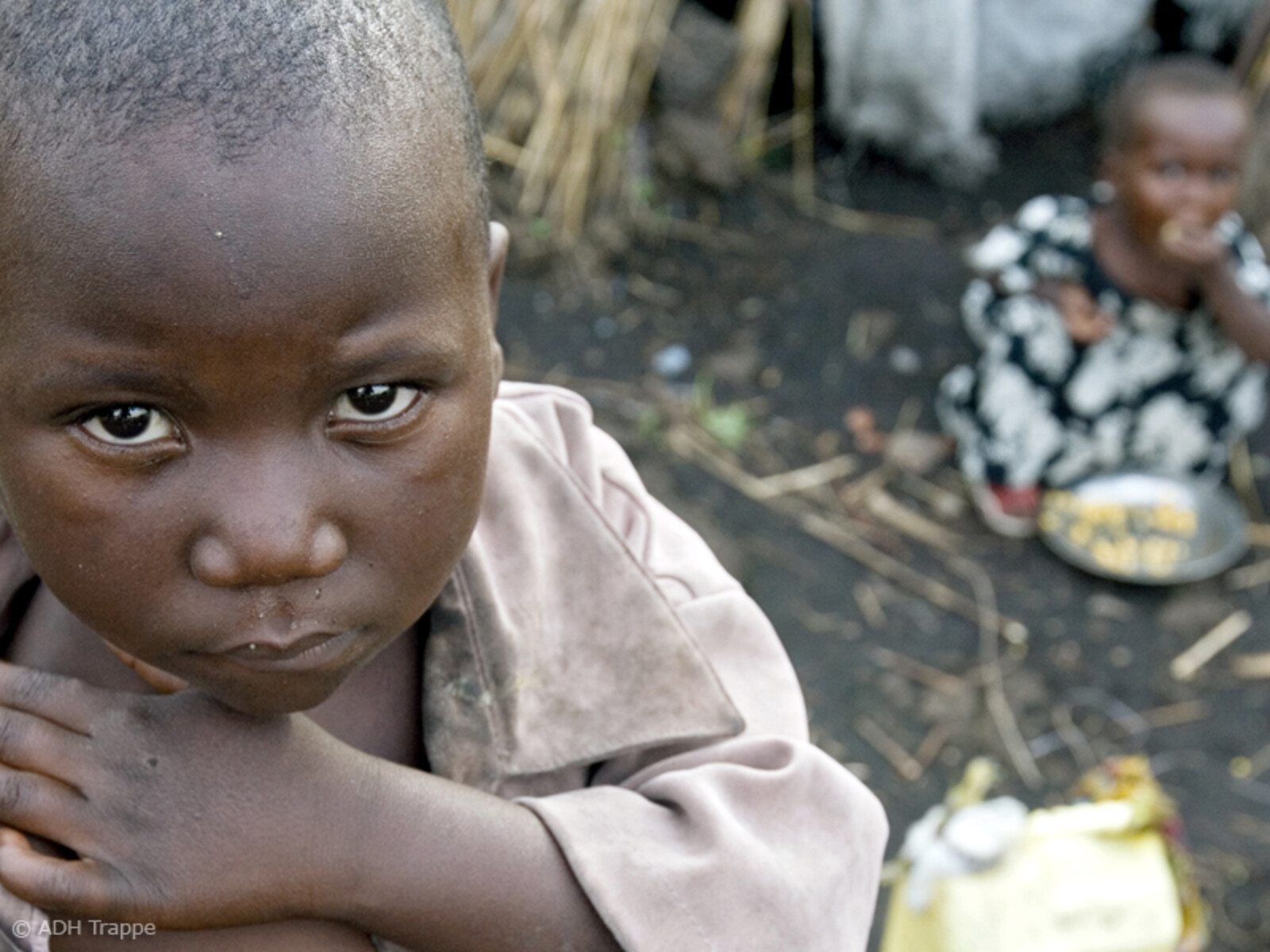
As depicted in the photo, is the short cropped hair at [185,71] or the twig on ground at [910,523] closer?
the short cropped hair at [185,71]

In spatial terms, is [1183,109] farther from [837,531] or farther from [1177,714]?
[1177,714]

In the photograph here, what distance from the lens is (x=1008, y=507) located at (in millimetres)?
4145

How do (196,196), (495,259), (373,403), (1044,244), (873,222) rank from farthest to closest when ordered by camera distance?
(873,222)
(1044,244)
(495,259)
(373,403)
(196,196)

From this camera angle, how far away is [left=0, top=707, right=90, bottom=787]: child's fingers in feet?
3.70

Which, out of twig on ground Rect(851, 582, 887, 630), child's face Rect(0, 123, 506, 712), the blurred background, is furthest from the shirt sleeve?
twig on ground Rect(851, 582, 887, 630)

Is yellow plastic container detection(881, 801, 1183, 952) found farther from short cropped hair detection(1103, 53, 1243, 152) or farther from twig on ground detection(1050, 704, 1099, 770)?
short cropped hair detection(1103, 53, 1243, 152)

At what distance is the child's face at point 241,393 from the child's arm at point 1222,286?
10.9 ft

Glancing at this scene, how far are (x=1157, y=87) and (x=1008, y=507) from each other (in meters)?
1.29

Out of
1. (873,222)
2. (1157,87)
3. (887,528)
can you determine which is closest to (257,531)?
(887,528)

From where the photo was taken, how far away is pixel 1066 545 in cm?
394

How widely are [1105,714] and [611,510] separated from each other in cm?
235

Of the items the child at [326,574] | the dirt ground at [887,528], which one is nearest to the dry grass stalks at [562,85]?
the dirt ground at [887,528]

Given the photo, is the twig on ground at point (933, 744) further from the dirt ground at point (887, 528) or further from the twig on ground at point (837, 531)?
the twig on ground at point (837, 531)

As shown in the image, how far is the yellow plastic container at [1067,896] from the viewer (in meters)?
2.20
